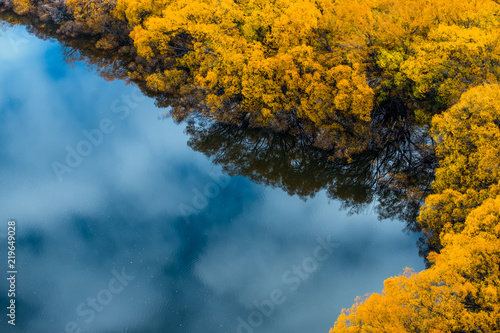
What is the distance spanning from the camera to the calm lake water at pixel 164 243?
20.0 m

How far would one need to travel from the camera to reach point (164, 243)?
2347 cm

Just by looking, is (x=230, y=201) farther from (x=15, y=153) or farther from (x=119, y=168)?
(x=15, y=153)

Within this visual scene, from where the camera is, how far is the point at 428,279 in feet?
49.0

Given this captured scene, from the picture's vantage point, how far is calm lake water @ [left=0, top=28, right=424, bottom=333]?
20.0 meters

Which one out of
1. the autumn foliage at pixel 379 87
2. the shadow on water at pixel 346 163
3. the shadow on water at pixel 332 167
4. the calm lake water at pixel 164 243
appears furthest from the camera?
the shadow on water at pixel 346 163

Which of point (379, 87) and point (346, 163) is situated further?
point (346, 163)

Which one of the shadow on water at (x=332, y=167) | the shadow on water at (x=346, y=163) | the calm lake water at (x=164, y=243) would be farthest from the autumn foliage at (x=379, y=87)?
the calm lake water at (x=164, y=243)

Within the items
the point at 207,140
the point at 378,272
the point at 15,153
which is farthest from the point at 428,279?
the point at 15,153

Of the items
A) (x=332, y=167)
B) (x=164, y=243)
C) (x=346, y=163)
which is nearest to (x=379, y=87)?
(x=346, y=163)

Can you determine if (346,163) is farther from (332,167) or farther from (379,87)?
(379,87)

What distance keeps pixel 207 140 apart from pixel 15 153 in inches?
628

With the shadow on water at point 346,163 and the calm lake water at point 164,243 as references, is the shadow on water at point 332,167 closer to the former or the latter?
the shadow on water at point 346,163

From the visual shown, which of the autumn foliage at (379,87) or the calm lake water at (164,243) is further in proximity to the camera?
the calm lake water at (164,243)

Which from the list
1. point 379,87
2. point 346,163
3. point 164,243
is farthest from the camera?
point 346,163
